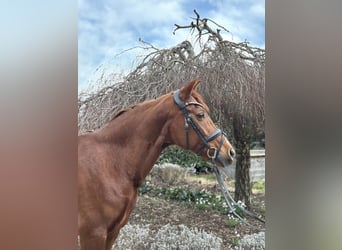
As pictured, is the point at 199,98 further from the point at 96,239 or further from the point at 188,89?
the point at 96,239

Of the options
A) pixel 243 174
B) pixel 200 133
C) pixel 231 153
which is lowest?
pixel 243 174

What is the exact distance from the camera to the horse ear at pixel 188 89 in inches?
90.2

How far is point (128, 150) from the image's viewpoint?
7.70 ft

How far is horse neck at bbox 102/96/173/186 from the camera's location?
2332 millimetres

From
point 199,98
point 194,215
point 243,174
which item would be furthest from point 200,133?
point 194,215

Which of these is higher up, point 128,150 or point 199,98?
point 199,98

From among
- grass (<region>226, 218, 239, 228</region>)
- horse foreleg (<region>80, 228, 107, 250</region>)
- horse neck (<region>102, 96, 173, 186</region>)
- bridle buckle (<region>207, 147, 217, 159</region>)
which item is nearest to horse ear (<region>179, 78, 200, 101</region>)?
horse neck (<region>102, 96, 173, 186</region>)

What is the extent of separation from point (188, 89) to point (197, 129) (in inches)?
8.4

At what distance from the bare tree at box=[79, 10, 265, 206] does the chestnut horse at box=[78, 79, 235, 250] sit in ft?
0.18

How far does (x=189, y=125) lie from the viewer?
229 cm

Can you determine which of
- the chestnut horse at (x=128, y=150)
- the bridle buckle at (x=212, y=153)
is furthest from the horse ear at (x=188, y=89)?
the bridle buckle at (x=212, y=153)

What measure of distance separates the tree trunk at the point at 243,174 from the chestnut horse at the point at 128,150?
0.05 m
